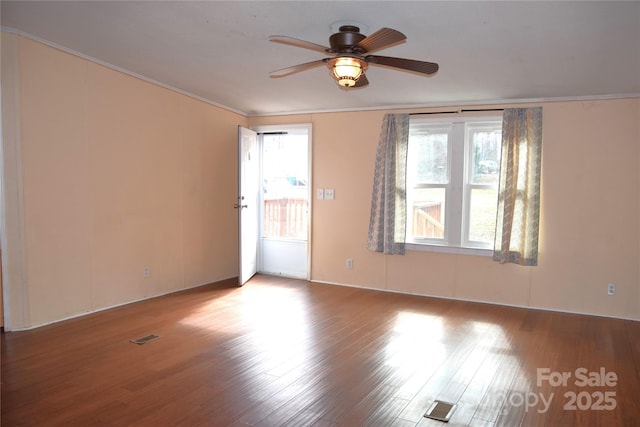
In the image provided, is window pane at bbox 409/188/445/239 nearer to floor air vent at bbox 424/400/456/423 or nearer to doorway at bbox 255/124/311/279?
doorway at bbox 255/124/311/279

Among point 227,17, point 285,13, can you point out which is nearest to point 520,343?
point 285,13

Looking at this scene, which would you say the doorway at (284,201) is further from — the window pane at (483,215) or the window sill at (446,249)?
the window pane at (483,215)

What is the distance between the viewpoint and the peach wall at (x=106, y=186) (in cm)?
366

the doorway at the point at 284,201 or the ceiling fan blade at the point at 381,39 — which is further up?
the ceiling fan blade at the point at 381,39

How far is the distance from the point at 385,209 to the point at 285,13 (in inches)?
124

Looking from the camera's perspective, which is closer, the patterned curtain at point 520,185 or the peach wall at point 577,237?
the peach wall at point 577,237

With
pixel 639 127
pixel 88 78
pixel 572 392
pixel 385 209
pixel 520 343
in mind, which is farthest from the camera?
pixel 385 209

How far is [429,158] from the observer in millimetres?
5469

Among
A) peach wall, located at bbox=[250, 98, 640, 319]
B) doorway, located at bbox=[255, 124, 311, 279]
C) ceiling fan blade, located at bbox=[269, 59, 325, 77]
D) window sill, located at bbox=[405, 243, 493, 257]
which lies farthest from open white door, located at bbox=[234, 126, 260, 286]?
ceiling fan blade, located at bbox=[269, 59, 325, 77]

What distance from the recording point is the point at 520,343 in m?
3.75

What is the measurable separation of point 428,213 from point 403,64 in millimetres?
2914

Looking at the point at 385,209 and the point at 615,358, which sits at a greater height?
the point at 385,209

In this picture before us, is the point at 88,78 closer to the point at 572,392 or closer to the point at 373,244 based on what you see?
the point at 373,244

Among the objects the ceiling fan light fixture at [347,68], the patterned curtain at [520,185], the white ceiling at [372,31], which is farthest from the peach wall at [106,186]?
the patterned curtain at [520,185]
